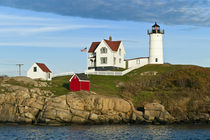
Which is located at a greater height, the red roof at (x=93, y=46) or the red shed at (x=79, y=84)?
the red roof at (x=93, y=46)

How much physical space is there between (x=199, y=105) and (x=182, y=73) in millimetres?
12212

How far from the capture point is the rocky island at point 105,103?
49.8 meters

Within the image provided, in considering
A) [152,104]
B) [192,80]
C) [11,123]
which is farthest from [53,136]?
[192,80]

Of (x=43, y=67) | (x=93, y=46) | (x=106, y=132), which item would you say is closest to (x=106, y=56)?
(x=93, y=46)

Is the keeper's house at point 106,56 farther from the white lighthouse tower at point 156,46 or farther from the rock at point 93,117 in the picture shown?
the rock at point 93,117

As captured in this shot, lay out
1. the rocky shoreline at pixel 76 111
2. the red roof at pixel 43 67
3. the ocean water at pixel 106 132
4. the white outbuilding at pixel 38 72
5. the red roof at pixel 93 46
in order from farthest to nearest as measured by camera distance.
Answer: the red roof at pixel 93 46 < the red roof at pixel 43 67 < the white outbuilding at pixel 38 72 < the rocky shoreline at pixel 76 111 < the ocean water at pixel 106 132

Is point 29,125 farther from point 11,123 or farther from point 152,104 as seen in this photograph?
point 152,104

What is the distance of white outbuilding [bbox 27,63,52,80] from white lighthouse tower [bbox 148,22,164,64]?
25.3 metres

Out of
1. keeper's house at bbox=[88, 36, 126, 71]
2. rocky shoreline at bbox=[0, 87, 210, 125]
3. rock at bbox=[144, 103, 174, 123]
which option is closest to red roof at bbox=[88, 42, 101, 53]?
keeper's house at bbox=[88, 36, 126, 71]

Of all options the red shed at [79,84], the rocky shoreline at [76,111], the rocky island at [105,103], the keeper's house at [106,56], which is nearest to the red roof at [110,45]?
the keeper's house at [106,56]

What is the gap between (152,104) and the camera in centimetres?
5225

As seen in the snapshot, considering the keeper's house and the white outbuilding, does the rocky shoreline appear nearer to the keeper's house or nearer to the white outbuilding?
the white outbuilding

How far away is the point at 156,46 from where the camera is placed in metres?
80.2

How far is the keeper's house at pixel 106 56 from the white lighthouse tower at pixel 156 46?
7.61m
